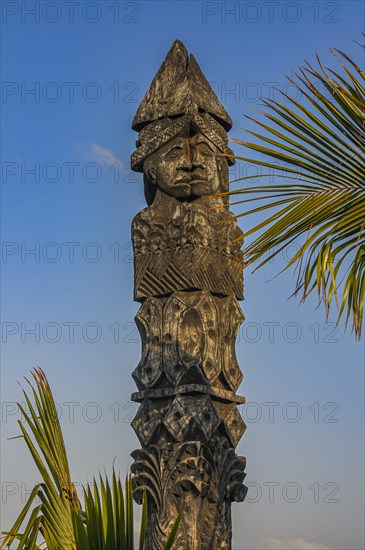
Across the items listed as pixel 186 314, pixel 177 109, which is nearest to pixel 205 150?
pixel 177 109

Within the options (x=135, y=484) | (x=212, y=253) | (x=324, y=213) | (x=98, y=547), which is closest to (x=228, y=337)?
(x=212, y=253)

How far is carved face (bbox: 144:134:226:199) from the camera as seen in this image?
887 cm

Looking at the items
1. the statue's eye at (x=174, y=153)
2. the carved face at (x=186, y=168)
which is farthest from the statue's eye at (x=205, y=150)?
the statue's eye at (x=174, y=153)

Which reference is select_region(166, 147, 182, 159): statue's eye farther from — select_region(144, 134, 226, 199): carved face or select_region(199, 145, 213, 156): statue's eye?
select_region(199, 145, 213, 156): statue's eye

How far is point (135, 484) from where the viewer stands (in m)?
8.28

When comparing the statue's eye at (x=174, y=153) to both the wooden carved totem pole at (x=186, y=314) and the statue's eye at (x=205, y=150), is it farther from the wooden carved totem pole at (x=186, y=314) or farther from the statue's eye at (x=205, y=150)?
the statue's eye at (x=205, y=150)

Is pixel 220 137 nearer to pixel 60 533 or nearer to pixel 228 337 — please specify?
pixel 228 337

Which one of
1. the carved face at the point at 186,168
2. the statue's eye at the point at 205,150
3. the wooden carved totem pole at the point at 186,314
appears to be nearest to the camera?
the wooden carved totem pole at the point at 186,314

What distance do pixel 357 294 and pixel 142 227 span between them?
283 cm

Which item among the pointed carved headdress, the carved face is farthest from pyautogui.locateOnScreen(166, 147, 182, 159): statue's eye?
the pointed carved headdress

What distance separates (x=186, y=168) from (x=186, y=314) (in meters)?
1.37

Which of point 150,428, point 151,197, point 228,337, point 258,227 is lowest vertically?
point 150,428

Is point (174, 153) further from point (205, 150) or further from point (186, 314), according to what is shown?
point (186, 314)

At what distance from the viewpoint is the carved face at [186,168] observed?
29.1 ft
